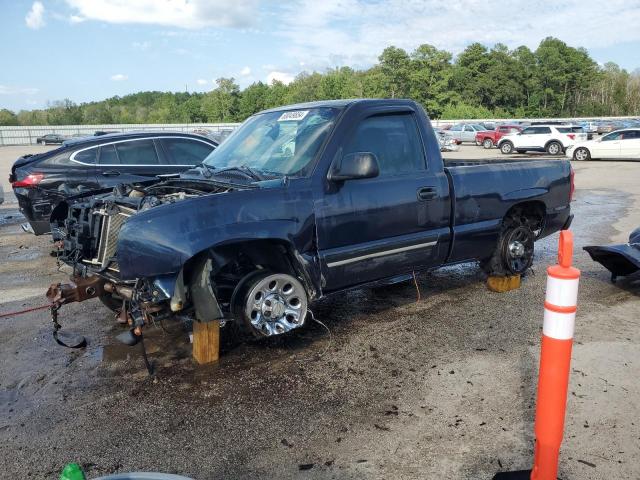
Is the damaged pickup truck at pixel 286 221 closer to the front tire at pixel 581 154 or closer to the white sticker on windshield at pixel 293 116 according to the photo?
the white sticker on windshield at pixel 293 116

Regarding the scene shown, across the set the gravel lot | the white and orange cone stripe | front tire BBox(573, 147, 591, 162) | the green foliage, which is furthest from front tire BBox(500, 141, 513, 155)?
the green foliage

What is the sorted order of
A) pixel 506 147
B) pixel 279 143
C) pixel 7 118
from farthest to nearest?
pixel 7 118 < pixel 506 147 < pixel 279 143

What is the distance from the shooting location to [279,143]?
15.6 ft

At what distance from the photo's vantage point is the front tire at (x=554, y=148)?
28.5 meters

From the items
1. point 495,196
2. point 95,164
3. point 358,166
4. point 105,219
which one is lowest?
point 495,196

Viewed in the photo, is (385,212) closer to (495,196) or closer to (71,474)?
(495,196)

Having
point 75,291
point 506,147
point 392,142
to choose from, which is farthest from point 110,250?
point 506,147

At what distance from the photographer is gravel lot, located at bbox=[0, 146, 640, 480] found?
307cm

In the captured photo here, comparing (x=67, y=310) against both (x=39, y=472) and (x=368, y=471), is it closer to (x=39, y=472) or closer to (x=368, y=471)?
(x=39, y=472)

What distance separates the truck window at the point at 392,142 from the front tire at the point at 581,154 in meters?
24.3

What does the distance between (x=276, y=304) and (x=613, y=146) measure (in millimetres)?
25720

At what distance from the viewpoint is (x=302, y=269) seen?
419 centimetres

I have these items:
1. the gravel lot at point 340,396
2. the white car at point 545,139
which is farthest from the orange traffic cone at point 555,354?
the white car at point 545,139

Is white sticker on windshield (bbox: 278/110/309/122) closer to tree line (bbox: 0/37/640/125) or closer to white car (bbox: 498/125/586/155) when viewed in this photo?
white car (bbox: 498/125/586/155)
